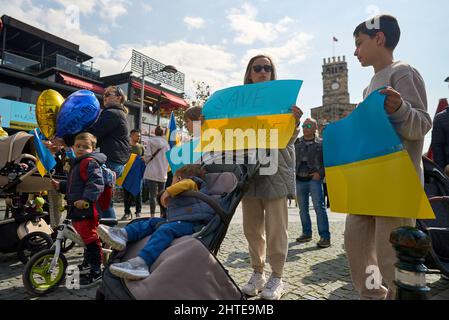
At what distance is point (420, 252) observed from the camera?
991 mm

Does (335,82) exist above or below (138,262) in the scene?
above

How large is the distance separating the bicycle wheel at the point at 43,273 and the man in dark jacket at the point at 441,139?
174 inches

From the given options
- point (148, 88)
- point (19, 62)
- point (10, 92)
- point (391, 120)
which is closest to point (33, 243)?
point (391, 120)

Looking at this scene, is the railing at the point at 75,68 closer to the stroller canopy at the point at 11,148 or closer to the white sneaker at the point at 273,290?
the stroller canopy at the point at 11,148

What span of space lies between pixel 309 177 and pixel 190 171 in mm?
2837

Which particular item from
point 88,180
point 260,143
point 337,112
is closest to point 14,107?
point 88,180

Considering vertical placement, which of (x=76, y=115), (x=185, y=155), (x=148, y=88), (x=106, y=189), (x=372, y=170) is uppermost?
(x=148, y=88)

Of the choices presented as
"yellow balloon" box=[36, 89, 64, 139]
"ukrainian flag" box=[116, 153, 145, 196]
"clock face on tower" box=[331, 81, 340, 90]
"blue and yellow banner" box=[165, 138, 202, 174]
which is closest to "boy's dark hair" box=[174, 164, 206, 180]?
"blue and yellow banner" box=[165, 138, 202, 174]

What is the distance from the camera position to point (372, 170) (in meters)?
1.64

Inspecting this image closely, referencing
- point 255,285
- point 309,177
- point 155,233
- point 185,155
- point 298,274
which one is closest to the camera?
point 155,233

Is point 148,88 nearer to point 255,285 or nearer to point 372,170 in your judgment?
point 255,285

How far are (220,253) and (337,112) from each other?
71.5 m

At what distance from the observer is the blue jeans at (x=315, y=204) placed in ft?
14.2
